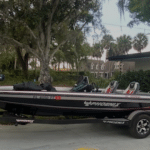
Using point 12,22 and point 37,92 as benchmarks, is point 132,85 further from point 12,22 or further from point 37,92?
point 12,22

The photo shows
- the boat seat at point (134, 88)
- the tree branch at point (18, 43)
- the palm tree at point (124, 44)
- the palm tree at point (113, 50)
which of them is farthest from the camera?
the palm tree at point (113, 50)

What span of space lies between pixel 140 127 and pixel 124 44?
4867 cm

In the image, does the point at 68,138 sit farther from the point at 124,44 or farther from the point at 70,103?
the point at 124,44

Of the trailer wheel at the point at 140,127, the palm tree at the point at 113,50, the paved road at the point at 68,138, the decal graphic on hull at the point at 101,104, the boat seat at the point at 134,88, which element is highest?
the palm tree at the point at 113,50

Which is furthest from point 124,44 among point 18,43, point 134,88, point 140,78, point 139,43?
point 134,88

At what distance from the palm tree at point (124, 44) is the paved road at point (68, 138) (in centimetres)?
4655

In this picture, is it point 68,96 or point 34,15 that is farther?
point 34,15

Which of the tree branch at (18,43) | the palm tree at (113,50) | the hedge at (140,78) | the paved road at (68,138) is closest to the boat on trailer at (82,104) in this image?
the paved road at (68,138)

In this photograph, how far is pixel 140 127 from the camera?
5.14 meters

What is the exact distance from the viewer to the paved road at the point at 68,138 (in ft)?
14.8

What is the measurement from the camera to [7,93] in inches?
177

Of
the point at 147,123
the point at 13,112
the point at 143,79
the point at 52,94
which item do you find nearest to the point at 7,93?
the point at 13,112

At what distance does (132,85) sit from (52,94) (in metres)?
2.75

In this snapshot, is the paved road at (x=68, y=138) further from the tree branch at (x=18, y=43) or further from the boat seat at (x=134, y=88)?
the tree branch at (x=18, y=43)
